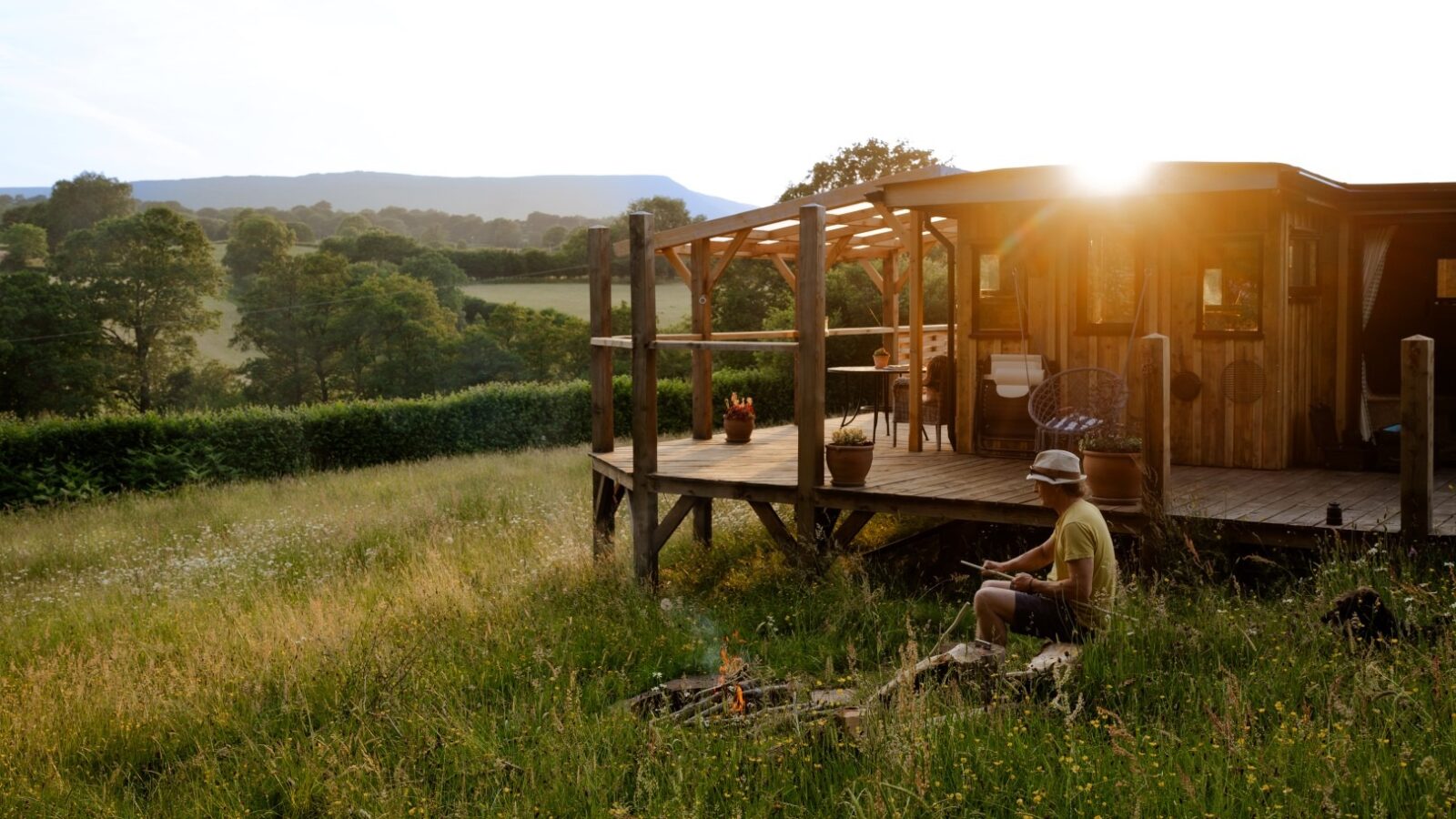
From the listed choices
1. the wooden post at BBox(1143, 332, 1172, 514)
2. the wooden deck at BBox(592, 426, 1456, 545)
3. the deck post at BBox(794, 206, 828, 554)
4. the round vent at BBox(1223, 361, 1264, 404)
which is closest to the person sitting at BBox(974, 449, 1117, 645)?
the wooden post at BBox(1143, 332, 1172, 514)

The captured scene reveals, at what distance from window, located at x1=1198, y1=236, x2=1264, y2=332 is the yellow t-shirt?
4.39 m

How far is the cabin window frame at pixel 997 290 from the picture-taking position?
993 cm

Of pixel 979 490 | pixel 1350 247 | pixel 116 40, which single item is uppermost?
pixel 116 40

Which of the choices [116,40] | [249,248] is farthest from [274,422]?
[249,248]

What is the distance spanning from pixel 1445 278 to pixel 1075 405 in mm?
3499

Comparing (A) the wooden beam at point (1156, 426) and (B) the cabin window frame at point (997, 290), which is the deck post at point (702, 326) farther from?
(A) the wooden beam at point (1156, 426)

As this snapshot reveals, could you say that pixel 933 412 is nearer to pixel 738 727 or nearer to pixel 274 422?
pixel 738 727

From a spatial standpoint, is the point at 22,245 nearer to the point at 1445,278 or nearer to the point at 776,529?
the point at 776,529

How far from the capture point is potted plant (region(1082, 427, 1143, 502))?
7180 millimetres

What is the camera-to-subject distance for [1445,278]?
32.8 feet

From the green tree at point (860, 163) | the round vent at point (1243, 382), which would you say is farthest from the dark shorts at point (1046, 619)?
the green tree at point (860, 163)

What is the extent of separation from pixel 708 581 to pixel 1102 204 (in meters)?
4.47

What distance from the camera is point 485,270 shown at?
65.2 meters

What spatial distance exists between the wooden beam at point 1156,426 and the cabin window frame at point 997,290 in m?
2.97
